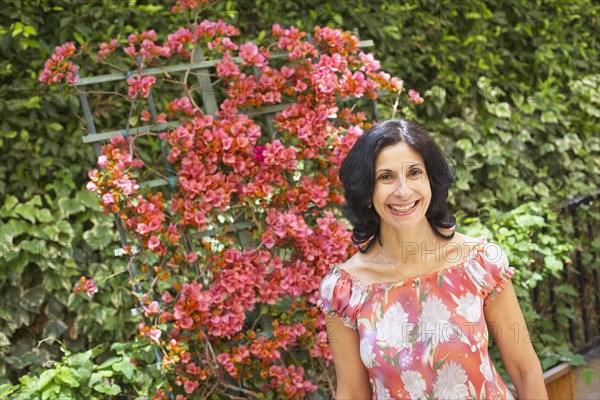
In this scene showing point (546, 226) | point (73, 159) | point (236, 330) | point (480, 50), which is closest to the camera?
point (236, 330)

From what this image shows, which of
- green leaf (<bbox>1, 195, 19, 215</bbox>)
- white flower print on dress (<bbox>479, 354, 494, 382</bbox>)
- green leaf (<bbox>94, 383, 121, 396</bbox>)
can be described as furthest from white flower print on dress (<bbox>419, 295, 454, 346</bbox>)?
green leaf (<bbox>1, 195, 19, 215</bbox>)

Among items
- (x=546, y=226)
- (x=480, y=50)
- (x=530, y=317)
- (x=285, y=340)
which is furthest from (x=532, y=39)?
(x=285, y=340)

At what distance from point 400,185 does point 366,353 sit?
436mm

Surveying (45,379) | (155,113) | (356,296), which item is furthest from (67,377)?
(356,296)

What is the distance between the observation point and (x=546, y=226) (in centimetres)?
418

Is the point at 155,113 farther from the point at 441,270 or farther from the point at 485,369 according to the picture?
the point at 485,369

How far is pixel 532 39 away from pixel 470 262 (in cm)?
389

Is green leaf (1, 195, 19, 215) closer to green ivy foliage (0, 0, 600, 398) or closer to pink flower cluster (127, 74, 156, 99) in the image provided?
green ivy foliage (0, 0, 600, 398)

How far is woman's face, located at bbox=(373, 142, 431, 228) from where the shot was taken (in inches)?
79.0

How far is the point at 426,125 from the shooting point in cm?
495

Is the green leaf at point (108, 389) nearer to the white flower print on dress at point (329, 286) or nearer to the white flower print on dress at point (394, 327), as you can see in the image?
the white flower print on dress at point (329, 286)

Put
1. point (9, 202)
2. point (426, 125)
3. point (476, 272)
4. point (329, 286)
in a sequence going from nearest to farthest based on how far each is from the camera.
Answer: point (476, 272), point (329, 286), point (9, 202), point (426, 125)

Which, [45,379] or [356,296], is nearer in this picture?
[356,296]

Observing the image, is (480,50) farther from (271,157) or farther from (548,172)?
(271,157)
